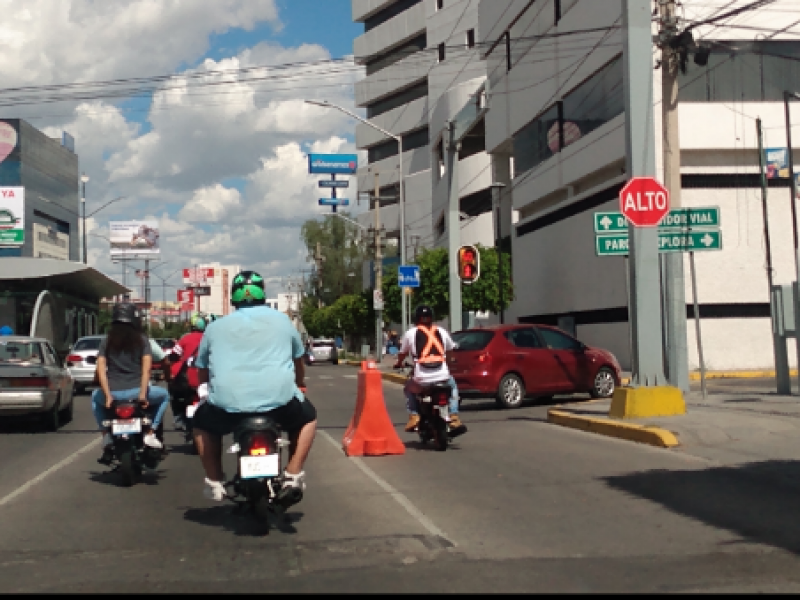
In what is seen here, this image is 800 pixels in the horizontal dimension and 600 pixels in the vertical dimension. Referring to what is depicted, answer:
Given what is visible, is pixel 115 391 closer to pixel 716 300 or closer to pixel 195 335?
pixel 195 335

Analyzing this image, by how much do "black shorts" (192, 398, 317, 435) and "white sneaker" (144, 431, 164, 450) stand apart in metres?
2.66

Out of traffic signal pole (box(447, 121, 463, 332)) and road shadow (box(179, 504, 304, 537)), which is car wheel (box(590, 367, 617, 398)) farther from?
road shadow (box(179, 504, 304, 537))

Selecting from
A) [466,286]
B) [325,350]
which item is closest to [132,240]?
[325,350]

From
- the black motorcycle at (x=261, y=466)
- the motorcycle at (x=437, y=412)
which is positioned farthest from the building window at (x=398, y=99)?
the black motorcycle at (x=261, y=466)

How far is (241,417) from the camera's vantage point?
660 cm

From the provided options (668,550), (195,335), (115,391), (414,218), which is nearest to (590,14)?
(195,335)

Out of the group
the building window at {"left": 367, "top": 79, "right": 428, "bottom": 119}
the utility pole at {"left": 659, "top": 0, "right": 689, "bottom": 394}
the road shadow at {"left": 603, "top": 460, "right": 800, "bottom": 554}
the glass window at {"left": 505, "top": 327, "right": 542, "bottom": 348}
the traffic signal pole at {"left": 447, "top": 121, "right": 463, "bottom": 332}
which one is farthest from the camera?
the building window at {"left": 367, "top": 79, "right": 428, "bottom": 119}

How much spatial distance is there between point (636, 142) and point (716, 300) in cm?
1413

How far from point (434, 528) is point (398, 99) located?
73.0 metres

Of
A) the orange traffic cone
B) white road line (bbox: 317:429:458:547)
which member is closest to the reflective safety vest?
the orange traffic cone

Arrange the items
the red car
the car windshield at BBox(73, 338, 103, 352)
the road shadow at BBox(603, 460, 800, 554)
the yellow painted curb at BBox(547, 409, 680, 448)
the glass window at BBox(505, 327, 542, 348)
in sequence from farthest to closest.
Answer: the car windshield at BBox(73, 338, 103, 352) → the glass window at BBox(505, 327, 542, 348) → the red car → the yellow painted curb at BBox(547, 409, 680, 448) → the road shadow at BBox(603, 460, 800, 554)

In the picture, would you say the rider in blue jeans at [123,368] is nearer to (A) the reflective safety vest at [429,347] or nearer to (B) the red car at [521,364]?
(A) the reflective safety vest at [429,347]

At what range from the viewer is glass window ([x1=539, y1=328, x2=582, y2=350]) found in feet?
60.3

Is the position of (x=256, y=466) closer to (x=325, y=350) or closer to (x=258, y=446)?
(x=258, y=446)
